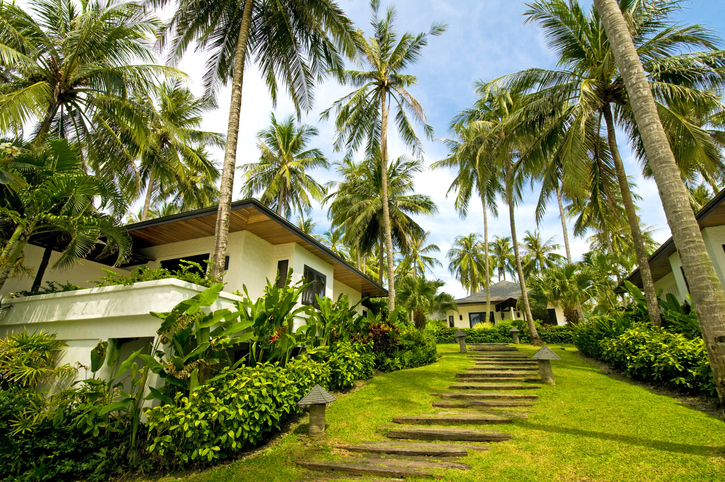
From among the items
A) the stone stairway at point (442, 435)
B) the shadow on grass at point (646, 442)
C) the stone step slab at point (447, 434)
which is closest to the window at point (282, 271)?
the stone stairway at point (442, 435)

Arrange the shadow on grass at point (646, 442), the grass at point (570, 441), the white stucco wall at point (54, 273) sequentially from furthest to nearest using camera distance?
the white stucco wall at point (54, 273), the shadow on grass at point (646, 442), the grass at point (570, 441)

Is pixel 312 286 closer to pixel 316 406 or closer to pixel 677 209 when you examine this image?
pixel 316 406

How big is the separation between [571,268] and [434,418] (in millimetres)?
18245

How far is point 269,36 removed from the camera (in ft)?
35.5

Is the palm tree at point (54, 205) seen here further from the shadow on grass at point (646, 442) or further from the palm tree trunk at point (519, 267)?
the palm tree trunk at point (519, 267)

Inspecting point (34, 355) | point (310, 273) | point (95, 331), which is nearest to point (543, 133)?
point (310, 273)

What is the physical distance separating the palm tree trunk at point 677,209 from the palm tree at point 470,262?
3211 centimetres

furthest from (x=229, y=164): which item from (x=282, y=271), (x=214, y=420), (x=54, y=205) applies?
(x=214, y=420)

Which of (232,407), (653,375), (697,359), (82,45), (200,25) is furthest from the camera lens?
(200,25)

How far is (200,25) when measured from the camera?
10.3m

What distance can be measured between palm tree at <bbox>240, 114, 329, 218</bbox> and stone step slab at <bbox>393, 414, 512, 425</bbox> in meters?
16.7

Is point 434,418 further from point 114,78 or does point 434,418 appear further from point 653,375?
point 114,78

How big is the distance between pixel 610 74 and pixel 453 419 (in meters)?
11.0

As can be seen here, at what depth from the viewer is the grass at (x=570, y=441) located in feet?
13.4
